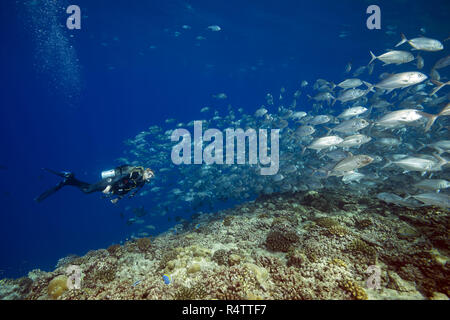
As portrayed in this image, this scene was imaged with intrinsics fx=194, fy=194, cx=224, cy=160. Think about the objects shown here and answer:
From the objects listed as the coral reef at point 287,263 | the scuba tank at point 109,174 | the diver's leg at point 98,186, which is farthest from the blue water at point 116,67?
the coral reef at point 287,263

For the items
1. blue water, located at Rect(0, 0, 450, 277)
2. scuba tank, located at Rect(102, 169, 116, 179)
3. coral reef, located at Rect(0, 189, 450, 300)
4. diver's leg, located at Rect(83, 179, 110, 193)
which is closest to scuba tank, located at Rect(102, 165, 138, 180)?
scuba tank, located at Rect(102, 169, 116, 179)

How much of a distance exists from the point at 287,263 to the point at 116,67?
68.7 metres

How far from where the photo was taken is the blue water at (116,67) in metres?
29.2

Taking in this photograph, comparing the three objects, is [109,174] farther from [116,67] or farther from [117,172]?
[116,67]

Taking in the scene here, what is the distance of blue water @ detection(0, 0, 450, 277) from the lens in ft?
95.7

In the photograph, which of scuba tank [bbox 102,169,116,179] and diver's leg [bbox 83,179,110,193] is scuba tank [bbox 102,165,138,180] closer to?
scuba tank [bbox 102,169,116,179]

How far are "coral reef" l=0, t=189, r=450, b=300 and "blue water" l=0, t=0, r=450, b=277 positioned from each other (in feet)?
76.0

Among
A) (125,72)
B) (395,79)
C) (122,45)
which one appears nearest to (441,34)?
(395,79)

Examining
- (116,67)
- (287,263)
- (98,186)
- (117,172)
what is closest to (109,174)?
(117,172)

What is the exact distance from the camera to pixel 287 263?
197 inches

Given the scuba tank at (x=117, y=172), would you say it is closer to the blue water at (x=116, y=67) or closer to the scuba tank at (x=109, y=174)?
the scuba tank at (x=109, y=174)

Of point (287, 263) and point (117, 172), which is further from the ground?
point (117, 172)

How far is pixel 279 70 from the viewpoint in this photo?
59.0 m
